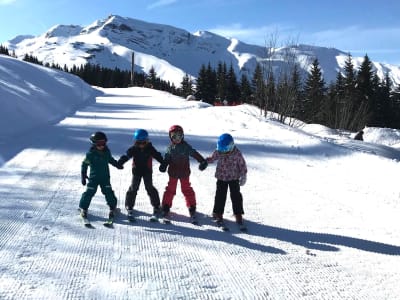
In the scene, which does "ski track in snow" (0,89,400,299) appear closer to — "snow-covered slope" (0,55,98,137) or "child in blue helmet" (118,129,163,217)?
"child in blue helmet" (118,129,163,217)

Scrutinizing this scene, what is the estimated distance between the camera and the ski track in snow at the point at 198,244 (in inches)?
146

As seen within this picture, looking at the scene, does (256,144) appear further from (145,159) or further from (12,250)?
(12,250)

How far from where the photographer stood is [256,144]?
1086cm

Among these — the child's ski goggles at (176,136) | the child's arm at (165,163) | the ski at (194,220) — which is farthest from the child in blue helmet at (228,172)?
the child's arm at (165,163)

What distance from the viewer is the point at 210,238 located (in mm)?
5016

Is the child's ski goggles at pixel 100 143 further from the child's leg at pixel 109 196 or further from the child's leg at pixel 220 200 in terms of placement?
the child's leg at pixel 220 200

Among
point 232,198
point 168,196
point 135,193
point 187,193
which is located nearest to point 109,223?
point 135,193

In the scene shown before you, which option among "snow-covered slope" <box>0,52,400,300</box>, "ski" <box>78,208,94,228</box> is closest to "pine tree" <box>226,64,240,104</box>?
"snow-covered slope" <box>0,52,400,300</box>

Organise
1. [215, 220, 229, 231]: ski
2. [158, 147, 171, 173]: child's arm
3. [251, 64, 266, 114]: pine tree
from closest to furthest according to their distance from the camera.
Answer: [215, 220, 229, 231]: ski
[158, 147, 171, 173]: child's arm
[251, 64, 266, 114]: pine tree

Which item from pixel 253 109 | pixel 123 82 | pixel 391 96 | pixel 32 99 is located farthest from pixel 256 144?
pixel 123 82

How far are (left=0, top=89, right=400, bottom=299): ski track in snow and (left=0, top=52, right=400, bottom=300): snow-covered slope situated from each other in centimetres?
1

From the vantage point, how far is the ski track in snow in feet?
12.2

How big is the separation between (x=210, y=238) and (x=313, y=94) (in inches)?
1455

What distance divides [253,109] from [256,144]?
10574 mm
